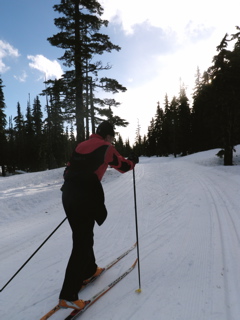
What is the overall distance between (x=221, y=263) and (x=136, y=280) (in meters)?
1.45

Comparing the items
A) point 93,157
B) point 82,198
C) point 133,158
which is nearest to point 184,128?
point 133,158

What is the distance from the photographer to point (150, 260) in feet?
11.5

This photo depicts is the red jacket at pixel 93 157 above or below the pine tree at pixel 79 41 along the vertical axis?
below

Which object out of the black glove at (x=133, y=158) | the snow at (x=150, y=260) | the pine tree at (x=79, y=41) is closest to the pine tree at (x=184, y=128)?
the pine tree at (x=79, y=41)

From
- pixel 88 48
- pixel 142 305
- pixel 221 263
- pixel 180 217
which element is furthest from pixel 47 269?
pixel 88 48

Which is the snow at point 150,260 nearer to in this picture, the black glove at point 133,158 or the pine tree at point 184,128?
the black glove at point 133,158

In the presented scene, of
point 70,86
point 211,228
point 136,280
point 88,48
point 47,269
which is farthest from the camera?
point 88,48

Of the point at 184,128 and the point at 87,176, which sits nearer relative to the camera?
the point at 87,176

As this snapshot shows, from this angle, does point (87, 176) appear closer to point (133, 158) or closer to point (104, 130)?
point (104, 130)

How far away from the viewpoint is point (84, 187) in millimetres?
2602

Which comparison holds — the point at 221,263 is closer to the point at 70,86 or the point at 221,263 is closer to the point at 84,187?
the point at 84,187

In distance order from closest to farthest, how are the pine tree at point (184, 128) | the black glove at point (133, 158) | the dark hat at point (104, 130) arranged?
the dark hat at point (104, 130) < the black glove at point (133, 158) < the pine tree at point (184, 128)

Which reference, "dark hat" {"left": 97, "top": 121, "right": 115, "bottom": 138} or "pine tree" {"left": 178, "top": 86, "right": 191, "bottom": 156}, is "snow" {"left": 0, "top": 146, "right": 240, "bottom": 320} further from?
"pine tree" {"left": 178, "top": 86, "right": 191, "bottom": 156}

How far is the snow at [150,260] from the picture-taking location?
8.04ft
